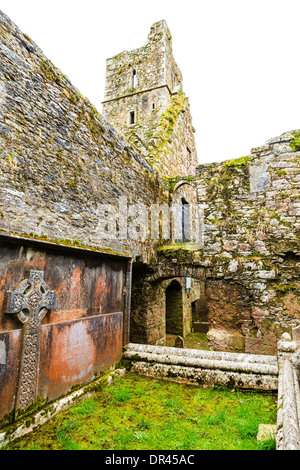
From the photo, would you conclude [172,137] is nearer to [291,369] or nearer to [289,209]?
[289,209]

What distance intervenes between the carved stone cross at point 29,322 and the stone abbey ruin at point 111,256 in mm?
13

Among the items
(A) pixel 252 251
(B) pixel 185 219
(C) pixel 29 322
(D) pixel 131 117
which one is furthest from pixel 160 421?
(D) pixel 131 117

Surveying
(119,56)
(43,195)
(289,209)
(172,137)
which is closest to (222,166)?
(289,209)

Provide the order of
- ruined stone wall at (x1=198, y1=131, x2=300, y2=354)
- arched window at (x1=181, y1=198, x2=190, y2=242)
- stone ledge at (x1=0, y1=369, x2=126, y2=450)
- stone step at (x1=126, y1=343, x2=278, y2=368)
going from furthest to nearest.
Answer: arched window at (x1=181, y1=198, x2=190, y2=242) < ruined stone wall at (x1=198, y1=131, x2=300, y2=354) < stone step at (x1=126, y1=343, x2=278, y2=368) < stone ledge at (x1=0, y1=369, x2=126, y2=450)

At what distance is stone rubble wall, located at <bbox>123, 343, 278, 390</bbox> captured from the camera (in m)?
3.51

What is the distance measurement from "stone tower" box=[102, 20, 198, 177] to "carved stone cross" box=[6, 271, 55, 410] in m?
9.14

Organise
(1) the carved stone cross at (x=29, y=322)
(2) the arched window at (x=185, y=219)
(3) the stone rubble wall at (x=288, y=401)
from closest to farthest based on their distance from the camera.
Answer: (3) the stone rubble wall at (x=288, y=401), (1) the carved stone cross at (x=29, y=322), (2) the arched window at (x=185, y=219)

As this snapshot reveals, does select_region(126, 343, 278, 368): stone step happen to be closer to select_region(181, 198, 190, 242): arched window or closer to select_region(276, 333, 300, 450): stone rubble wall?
select_region(276, 333, 300, 450): stone rubble wall

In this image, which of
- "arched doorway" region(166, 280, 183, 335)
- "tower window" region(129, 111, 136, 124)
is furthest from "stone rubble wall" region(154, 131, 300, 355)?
"tower window" region(129, 111, 136, 124)

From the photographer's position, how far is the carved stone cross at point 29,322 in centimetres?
262

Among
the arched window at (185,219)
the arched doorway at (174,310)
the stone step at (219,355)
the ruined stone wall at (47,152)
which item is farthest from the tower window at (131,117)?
the stone step at (219,355)

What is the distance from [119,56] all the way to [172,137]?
9.29m

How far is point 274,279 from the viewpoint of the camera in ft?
19.7

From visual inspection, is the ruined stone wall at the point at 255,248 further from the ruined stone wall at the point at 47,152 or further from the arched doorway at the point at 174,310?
the arched doorway at the point at 174,310
